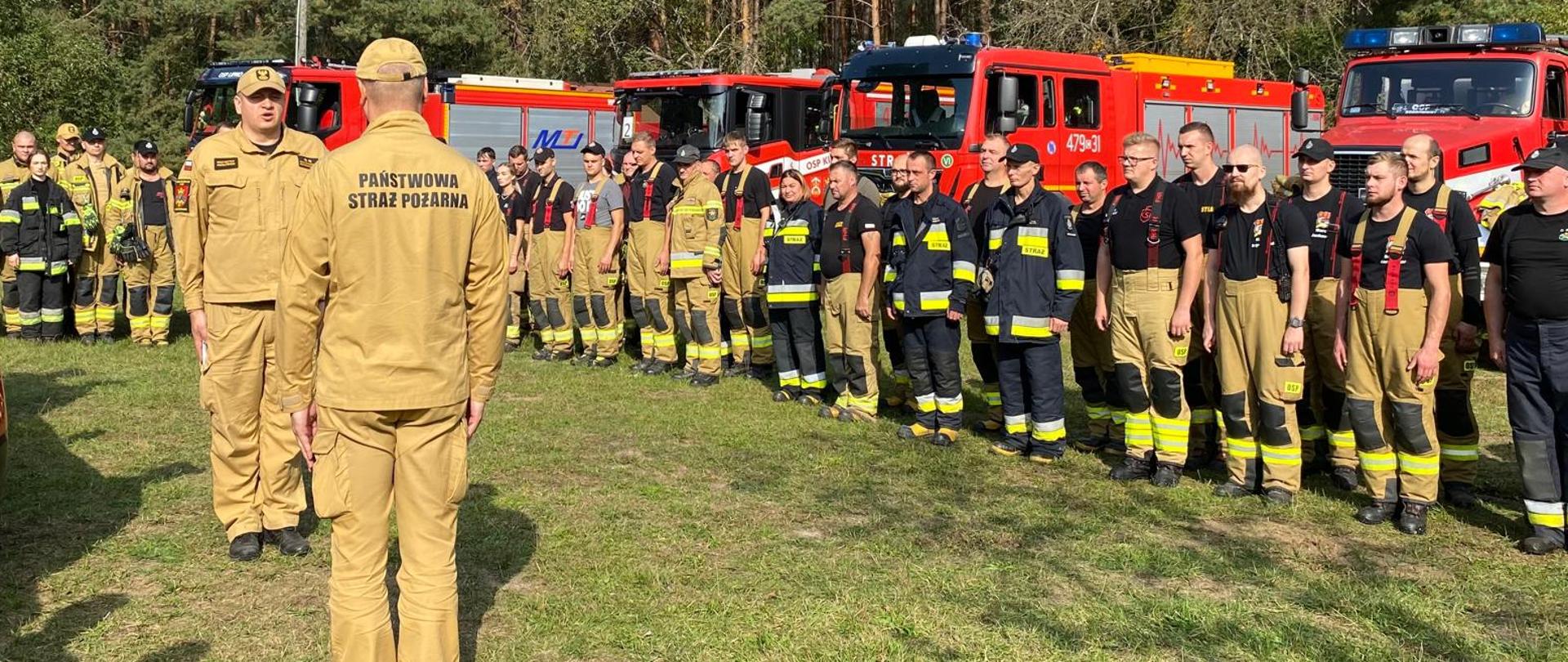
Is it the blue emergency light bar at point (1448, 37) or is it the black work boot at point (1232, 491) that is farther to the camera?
the blue emergency light bar at point (1448, 37)

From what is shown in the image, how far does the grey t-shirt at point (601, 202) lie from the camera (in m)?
11.0

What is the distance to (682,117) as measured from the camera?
18.4 meters

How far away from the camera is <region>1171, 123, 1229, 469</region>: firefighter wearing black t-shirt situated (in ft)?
23.7

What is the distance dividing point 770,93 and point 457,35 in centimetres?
1813

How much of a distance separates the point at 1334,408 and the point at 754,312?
5.14 m

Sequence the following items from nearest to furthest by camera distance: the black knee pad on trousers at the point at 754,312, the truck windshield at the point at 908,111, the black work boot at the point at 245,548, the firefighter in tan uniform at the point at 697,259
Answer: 1. the black work boot at the point at 245,548
2. the firefighter in tan uniform at the point at 697,259
3. the black knee pad on trousers at the point at 754,312
4. the truck windshield at the point at 908,111

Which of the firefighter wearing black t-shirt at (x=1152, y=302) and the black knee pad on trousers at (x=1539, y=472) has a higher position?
the firefighter wearing black t-shirt at (x=1152, y=302)

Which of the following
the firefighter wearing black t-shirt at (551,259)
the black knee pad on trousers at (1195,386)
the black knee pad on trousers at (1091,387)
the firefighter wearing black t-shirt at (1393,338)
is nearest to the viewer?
the firefighter wearing black t-shirt at (1393,338)

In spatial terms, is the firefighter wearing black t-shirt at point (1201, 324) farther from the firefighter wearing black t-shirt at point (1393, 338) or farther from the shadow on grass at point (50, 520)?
the shadow on grass at point (50, 520)

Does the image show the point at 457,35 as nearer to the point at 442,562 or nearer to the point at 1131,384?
the point at 1131,384

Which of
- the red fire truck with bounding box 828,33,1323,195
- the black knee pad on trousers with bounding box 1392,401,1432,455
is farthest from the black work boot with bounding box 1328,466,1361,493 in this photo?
the red fire truck with bounding box 828,33,1323,195

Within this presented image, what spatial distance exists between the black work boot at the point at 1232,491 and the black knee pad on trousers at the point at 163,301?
1001cm

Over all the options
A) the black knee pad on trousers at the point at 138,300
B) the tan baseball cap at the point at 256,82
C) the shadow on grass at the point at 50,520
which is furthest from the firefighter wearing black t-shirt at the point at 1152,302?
the black knee pad on trousers at the point at 138,300

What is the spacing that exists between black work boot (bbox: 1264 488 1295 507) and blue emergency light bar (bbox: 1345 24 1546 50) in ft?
23.3
